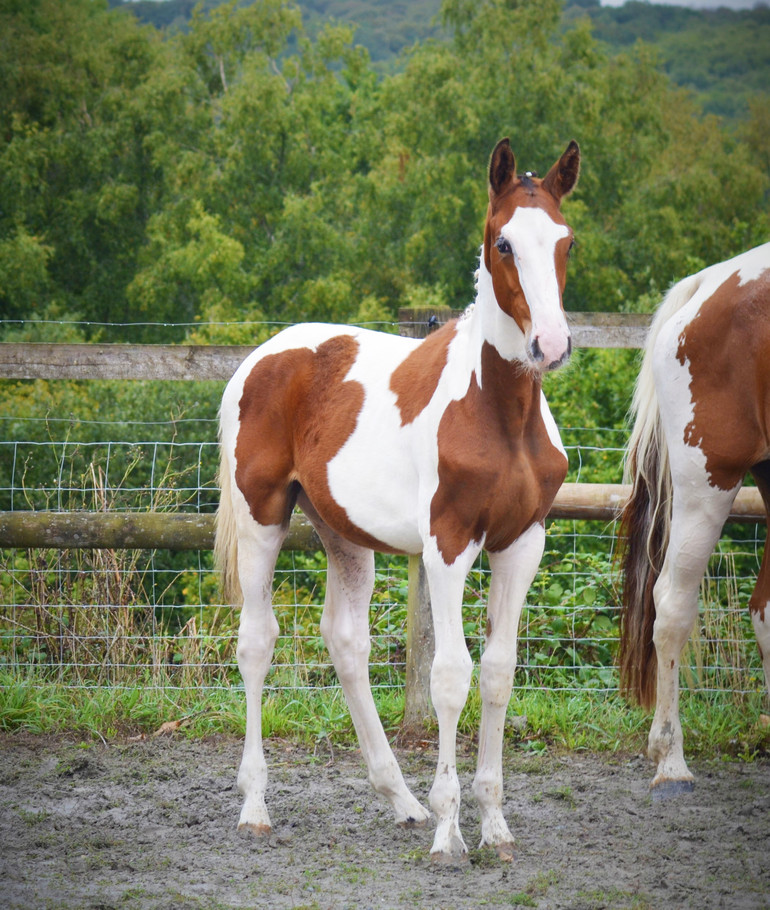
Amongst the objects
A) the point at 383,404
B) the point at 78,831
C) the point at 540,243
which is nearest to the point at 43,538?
the point at 78,831

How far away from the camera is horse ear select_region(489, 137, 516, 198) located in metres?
2.71

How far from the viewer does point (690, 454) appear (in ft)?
11.2

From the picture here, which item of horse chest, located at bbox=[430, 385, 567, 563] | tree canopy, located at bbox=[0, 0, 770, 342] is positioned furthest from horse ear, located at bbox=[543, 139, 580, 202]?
tree canopy, located at bbox=[0, 0, 770, 342]

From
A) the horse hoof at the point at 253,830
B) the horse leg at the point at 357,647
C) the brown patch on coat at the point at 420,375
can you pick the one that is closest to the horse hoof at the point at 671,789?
the horse leg at the point at 357,647

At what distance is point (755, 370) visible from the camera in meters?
3.29

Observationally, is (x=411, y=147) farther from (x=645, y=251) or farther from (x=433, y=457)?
(x=433, y=457)

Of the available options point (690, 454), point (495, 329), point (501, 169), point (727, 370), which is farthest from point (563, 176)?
point (690, 454)

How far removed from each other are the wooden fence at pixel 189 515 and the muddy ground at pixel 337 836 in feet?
2.30

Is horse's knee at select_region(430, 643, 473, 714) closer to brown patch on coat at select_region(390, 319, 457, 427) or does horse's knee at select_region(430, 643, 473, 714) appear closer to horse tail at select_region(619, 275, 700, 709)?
brown patch on coat at select_region(390, 319, 457, 427)

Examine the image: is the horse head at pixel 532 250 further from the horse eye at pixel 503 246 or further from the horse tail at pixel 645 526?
the horse tail at pixel 645 526

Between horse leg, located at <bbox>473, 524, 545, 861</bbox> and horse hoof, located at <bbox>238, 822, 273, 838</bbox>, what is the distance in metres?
0.79

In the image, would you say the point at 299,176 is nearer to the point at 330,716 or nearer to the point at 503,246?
the point at 330,716

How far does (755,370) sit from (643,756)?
1.79 meters

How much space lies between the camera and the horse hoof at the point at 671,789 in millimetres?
3506
